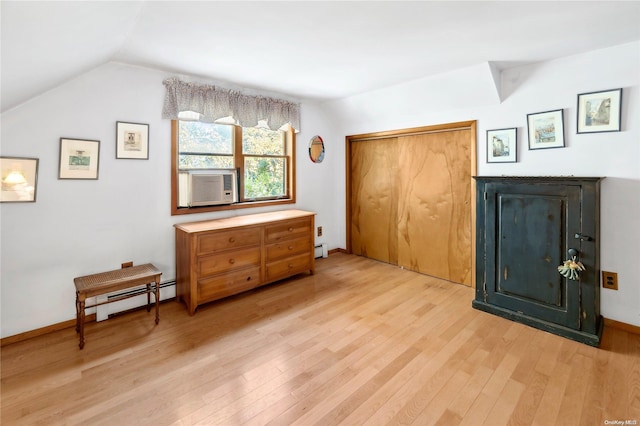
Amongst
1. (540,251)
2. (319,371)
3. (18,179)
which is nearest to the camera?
(319,371)

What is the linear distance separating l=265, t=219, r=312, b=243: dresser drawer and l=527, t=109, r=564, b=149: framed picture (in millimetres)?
2464

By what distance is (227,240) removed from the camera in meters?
3.00

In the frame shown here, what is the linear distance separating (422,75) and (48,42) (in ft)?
9.79

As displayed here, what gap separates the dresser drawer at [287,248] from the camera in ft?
11.2

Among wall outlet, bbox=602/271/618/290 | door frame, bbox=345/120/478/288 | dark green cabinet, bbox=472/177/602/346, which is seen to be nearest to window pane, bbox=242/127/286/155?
door frame, bbox=345/120/478/288

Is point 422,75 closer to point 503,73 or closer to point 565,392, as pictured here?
point 503,73

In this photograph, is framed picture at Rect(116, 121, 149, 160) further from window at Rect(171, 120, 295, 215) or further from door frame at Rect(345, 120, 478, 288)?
door frame at Rect(345, 120, 478, 288)

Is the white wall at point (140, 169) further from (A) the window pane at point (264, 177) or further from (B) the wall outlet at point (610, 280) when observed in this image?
(A) the window pane at point (264, 177)

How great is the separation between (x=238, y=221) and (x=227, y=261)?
1.53ft

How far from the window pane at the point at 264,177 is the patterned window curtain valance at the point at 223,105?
454 mm

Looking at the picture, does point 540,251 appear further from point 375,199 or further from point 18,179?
point 18,179

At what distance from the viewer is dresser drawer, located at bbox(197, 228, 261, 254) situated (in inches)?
112

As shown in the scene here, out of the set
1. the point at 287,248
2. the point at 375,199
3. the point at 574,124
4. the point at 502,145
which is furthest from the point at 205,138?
the point at 574,124

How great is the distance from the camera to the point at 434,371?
6.56ft
